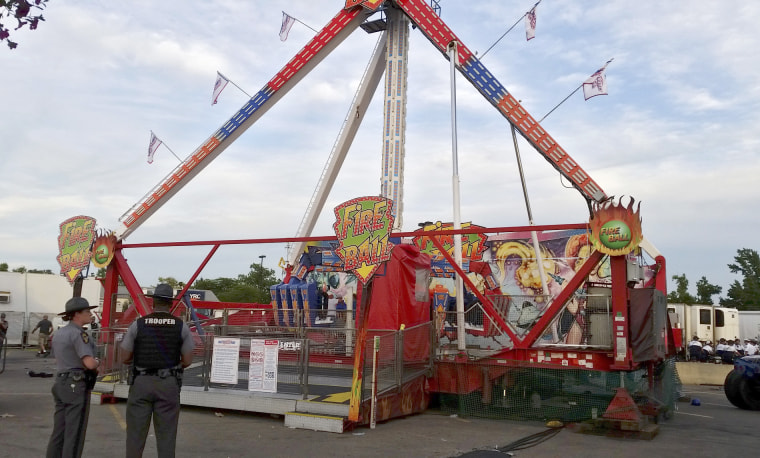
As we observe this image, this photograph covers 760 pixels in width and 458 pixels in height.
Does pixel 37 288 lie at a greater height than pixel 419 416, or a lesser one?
greater

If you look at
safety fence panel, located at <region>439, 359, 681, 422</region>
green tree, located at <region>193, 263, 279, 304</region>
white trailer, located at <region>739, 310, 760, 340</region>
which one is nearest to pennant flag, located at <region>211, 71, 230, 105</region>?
safety fence panel, located at <region>439, 359, 681, 422</region>

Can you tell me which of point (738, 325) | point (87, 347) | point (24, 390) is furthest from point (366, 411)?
point (738, 325)

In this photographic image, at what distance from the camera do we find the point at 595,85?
57.0ft

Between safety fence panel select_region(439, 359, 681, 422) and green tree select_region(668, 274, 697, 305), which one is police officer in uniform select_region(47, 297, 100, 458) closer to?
safety fence panel select_region(439, 359, 681, 422)

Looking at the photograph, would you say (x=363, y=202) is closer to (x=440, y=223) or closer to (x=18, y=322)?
(x=440, y=223)

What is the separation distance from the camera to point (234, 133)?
20812mm

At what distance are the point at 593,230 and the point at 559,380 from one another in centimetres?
280

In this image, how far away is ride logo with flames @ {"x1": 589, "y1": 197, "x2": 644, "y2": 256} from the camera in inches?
398

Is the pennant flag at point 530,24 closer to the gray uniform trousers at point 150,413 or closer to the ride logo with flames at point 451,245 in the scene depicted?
the ride logo with flames at point 451,245

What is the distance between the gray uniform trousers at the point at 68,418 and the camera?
6.15 metres

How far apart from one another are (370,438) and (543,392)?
12.5 ft

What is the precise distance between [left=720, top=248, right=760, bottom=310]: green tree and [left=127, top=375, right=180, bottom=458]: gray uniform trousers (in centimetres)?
6283

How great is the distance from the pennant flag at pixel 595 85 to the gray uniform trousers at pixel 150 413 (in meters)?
14.7

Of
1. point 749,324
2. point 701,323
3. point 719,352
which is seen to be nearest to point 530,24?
point 719,352
